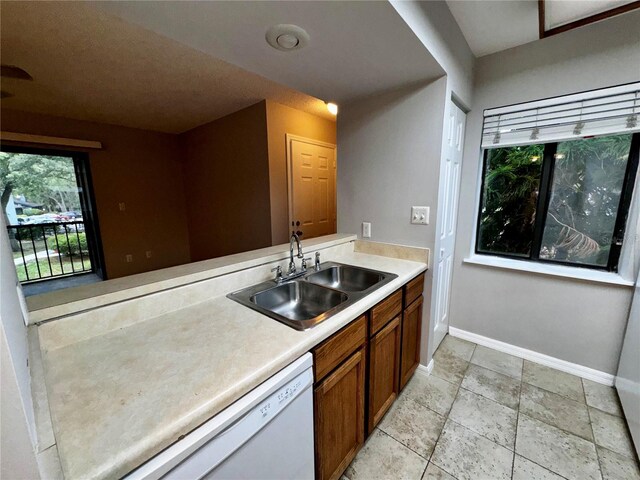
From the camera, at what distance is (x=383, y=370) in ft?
4.69

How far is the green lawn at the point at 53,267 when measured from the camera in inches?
146

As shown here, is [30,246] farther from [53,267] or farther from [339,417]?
[339,417]

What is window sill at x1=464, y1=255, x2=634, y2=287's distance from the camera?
1727mm

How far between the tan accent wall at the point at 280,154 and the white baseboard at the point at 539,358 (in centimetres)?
213

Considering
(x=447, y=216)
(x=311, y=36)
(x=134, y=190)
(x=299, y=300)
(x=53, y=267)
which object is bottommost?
(x=53, y=267)

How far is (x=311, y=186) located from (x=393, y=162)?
5.82 feet

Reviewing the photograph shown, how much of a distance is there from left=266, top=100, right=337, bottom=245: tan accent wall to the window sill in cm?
202

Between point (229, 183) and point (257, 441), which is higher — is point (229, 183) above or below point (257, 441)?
above

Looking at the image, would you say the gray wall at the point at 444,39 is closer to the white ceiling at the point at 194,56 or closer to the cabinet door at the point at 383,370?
the white ceiling at the point at 194,56

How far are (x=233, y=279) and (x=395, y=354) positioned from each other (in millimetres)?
1038

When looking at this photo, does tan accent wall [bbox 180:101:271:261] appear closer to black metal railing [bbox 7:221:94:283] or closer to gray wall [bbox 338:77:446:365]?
gray wall [bbox 338:77:446:365]

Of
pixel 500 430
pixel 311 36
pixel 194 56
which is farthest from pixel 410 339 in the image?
pixel 194 56

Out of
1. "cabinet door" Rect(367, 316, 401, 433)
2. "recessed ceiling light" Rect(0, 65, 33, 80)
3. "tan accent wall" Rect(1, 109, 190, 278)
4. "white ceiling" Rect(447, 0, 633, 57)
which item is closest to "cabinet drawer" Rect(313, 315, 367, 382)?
"cabinet door" Rect(367, 316, 401, 433)

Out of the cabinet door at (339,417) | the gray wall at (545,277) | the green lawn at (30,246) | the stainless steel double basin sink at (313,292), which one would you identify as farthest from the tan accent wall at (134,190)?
the gray wall at (545,277)
